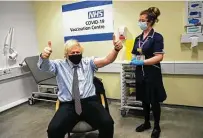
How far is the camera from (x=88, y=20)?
3.61 m

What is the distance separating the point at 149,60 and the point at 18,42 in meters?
2.77

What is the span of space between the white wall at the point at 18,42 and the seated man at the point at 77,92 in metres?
1.92

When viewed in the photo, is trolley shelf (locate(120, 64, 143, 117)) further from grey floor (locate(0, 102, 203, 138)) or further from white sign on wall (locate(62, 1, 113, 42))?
white sign on wall (locate(62, 1, 113, 42))

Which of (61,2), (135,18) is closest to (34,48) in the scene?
(61,2)

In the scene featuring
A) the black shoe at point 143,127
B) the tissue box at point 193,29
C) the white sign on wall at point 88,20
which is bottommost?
the black shoe at point 143,127

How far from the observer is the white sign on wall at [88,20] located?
3.43 m

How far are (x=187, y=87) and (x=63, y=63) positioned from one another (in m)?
2.00

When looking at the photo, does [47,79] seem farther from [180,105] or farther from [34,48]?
[180,105]

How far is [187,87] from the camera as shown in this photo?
10.0 feet

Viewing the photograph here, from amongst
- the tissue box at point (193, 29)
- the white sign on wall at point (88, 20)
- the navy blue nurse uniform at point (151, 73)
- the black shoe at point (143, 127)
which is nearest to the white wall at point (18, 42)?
the white sign on wall at point (88, 20)

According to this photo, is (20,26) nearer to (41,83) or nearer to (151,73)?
(41,83)

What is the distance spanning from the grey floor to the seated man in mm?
634

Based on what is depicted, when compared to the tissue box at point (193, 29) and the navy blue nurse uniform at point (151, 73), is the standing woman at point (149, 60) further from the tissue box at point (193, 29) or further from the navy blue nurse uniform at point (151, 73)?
the tissue box at point (193, 29)

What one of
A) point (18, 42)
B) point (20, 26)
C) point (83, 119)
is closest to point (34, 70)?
point (18, 42)
